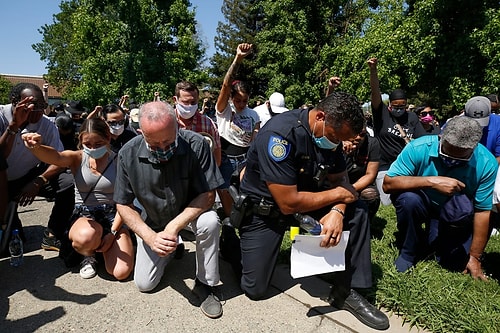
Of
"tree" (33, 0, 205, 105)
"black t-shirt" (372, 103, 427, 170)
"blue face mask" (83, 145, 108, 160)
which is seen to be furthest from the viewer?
"tree" (33, 0, 205, 105)

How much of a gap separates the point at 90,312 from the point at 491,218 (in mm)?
3350

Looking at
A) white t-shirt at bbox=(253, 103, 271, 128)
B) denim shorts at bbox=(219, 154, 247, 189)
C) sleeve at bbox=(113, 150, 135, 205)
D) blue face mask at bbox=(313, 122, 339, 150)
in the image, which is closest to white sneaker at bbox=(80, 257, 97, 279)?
sleeve at bbox=(113, 150, 135, 205)

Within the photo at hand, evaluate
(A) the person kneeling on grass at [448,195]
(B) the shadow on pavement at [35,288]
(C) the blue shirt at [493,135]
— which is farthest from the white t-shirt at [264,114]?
(B) the shadow on pavement at [35,288]

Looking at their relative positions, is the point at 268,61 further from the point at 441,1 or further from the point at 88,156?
the point at 88,156

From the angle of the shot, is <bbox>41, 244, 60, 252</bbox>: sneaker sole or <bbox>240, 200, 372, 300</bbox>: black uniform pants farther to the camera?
<bbox>41, 244, 60, 252</bbox>: sneaker sole

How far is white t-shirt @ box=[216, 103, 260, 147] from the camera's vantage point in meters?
4.00

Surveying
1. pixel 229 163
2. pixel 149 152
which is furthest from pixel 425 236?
pixel 149 152

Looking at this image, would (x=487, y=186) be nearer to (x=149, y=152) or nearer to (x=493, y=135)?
(x=493, y=135)

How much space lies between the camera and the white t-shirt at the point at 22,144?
336 centimetres

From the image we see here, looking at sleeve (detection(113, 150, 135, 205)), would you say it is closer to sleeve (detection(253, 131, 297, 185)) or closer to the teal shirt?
sleeve (detection(253, 131, 297, 185))

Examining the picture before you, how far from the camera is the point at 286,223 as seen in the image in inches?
105

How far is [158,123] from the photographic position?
2266 mm

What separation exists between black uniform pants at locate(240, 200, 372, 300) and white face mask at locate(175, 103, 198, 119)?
5.08 feet

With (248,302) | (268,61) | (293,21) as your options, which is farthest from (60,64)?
(248,302)
